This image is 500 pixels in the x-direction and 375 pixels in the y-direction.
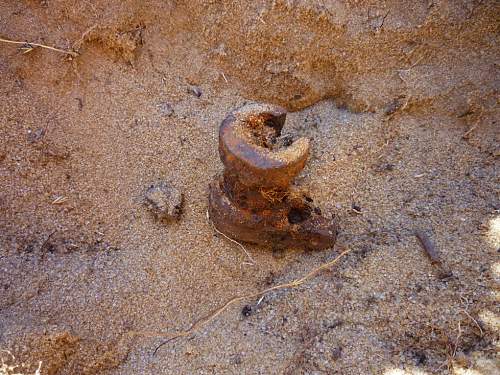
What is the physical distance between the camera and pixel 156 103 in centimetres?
241

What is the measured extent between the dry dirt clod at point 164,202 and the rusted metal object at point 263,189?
0.59 feet

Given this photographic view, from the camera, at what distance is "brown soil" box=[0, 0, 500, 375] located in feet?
5.73

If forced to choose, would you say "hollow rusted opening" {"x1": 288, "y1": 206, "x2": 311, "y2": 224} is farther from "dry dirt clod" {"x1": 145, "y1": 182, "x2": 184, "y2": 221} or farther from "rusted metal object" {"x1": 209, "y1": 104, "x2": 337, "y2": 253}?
"dry dirt clod" {"x1": 145, "y1": 182, "x2": 184, "y2": 221}

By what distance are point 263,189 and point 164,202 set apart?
0.60 metres

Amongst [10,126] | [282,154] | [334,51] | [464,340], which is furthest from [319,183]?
[10,126]

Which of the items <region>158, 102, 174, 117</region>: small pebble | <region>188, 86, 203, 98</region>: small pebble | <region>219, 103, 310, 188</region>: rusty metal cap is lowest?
<region>158, 102, 174, 117</region>: small pebble

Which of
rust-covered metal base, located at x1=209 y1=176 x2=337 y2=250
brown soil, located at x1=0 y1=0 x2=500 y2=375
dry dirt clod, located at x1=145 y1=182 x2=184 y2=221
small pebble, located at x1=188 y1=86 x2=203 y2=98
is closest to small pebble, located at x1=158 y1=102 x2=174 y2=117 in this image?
brown soil, located at x1=0 y1=0 x2=500 y2=375

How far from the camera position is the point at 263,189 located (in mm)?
1762

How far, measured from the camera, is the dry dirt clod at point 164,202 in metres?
2.11

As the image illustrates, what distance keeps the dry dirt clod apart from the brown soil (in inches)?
2.3

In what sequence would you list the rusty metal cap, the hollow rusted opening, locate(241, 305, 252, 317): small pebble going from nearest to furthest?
the rusty metal cap < locate(241, 305, 252, 317): small pebble < the hollow rusted opening

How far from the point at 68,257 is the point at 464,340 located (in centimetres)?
175

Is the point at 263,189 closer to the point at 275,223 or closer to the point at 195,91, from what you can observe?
the point at 275,223

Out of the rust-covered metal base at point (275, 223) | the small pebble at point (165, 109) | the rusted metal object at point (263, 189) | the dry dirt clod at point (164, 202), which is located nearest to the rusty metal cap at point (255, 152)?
the rusted metal object at point (263, 189)
